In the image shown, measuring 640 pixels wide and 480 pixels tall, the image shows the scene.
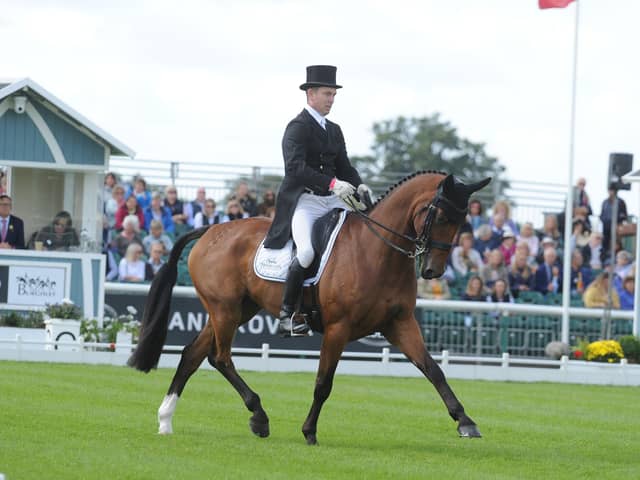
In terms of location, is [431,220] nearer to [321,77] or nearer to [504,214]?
[321,77]

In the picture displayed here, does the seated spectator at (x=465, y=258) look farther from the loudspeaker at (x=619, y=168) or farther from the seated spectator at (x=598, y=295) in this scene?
the loudspeaker at (x=619, y=168)

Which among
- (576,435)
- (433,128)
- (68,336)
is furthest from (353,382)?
(433,128)

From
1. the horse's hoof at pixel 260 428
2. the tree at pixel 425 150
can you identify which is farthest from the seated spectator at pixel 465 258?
the tree at pixel 425 150

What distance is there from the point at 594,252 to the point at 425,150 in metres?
43.6

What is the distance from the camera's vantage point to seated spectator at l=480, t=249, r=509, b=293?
24969mm

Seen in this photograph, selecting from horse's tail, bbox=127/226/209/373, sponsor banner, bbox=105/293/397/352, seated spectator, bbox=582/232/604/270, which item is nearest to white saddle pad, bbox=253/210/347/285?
horse's tail, bbox=127/226/209/373

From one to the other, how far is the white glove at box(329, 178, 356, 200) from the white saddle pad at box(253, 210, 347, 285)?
394mm

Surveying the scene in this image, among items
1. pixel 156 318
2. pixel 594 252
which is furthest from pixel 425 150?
pixel 156 318

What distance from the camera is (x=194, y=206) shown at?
85.4ft

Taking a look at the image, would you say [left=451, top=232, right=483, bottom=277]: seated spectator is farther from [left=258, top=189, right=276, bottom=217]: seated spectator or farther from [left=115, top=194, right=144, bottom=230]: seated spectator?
[left=115, top=194, right=144, bottom=230]: seated spectator

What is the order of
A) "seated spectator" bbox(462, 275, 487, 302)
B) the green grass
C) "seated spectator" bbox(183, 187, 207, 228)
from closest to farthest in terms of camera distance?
1. the green grass
2. "seated spectator" bbox(462, 275, 487, 302)
3. "seated spectator" bbox(183, 187, 207, 228)

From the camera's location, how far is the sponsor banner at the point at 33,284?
2111cm

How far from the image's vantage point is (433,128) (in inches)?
2884

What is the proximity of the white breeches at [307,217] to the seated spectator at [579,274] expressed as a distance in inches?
656
